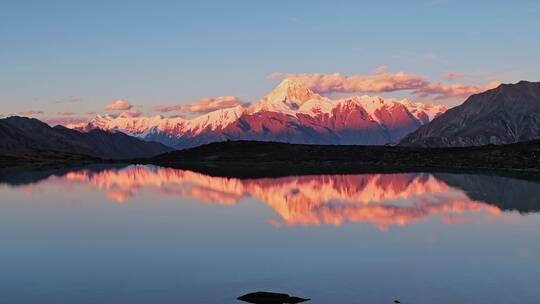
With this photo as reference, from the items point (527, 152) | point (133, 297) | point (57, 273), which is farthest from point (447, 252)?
point (527, 152)

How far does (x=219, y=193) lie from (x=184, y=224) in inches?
1218

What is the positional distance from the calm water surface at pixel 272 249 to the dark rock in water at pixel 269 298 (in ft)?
2.44

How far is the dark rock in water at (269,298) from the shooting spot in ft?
80.8

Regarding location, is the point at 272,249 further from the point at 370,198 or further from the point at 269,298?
the point at 370,198

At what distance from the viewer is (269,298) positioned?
2509 centimetres

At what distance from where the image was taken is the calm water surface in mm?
26859

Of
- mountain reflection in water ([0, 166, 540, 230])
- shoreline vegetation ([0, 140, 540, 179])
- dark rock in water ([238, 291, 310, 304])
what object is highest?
shoreline vegetation ([0, 140, 540, 179])

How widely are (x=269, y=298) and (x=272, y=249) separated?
38.8 ft

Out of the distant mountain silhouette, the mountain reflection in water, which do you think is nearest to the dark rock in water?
the mountain reflection in water

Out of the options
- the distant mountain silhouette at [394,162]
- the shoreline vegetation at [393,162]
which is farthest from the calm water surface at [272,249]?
the shoreline vegetation at [393,162]

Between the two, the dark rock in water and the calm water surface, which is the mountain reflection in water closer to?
the calm water surface

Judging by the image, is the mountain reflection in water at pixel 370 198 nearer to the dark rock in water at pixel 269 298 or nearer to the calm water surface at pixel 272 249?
the calm water surface at pixel 272 249

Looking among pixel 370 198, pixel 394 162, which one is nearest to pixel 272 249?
pixel 370 198

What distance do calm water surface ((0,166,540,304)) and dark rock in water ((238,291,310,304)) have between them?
75cm
